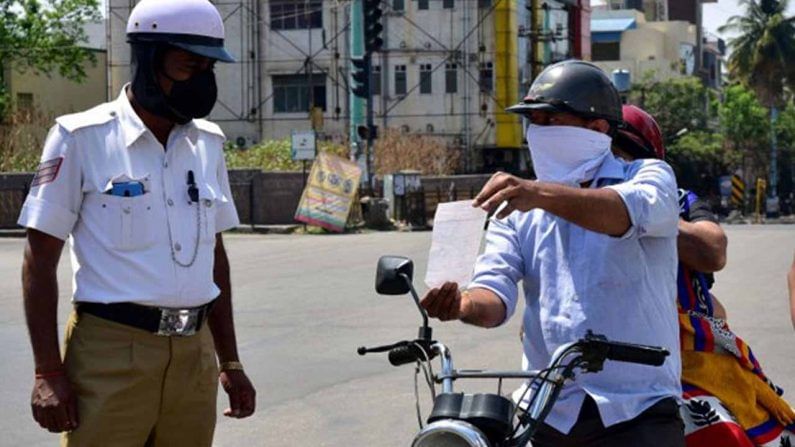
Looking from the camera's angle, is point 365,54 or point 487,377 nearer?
point 487,377

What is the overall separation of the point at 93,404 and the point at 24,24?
52074mm

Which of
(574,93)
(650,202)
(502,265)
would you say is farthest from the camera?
(502,265)

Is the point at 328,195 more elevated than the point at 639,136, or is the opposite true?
the point at 639,136

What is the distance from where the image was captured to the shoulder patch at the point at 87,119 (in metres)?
4.28

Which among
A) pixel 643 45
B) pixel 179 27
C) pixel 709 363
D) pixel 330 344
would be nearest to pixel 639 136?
pixel 709 363

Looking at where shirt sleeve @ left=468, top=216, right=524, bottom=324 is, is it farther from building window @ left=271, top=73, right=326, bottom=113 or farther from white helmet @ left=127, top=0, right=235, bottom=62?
building window @ left=271, top=73, right=326, bottom=113

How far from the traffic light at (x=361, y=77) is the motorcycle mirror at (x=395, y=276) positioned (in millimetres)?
30459

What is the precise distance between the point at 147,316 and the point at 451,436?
5.36ft

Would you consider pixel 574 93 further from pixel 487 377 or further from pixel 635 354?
pixel 487 377

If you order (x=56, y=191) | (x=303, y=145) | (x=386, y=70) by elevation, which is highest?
(x=386, y=70)

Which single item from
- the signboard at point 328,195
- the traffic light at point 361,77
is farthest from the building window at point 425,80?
the traffic light at point 361,77

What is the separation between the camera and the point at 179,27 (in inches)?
173

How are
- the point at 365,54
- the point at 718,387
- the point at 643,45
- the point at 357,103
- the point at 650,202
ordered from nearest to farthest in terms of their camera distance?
the point at 650,202 → the point at 718,387 → the point at 365,54 → the point at 357,103 → the point at 643,45

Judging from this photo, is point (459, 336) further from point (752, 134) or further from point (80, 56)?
point (752, 134)
